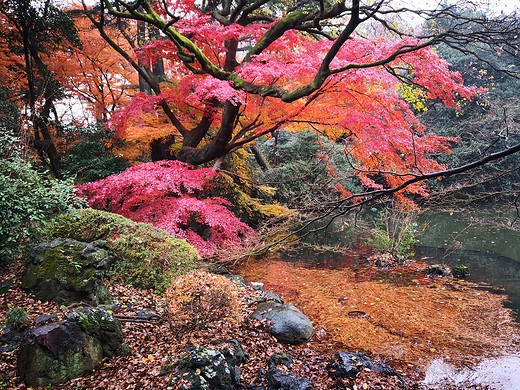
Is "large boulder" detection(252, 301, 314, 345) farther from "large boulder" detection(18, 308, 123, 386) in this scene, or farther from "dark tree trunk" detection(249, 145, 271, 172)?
"dark tree trunk" detection(249, 145, 271, 172)

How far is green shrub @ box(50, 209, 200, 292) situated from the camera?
4.59 meters

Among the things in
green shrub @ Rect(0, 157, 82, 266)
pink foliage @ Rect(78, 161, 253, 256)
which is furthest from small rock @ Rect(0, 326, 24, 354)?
pink foliage @ Rect(78, 161, 253, 256)

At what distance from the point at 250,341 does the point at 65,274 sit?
7.76 feet

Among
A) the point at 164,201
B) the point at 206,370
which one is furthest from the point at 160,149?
the point at 206,370

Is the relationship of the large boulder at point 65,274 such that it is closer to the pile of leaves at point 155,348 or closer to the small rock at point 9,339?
the pile of leaves at point 155,348

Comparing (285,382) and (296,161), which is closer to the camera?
(285,382)

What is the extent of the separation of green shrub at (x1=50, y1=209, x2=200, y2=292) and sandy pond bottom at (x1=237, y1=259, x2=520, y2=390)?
2.28m

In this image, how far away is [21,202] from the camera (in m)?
3.92

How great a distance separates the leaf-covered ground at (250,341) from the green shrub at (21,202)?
561 mm

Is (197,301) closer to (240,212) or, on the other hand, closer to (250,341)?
(250,341)

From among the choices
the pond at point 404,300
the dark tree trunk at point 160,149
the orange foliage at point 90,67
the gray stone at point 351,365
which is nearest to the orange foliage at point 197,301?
the gray stone at point 351,365

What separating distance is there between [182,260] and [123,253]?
86 cm

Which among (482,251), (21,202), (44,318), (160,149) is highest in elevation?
(160,149)

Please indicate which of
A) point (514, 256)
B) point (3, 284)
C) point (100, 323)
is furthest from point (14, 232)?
point (514, 256)
